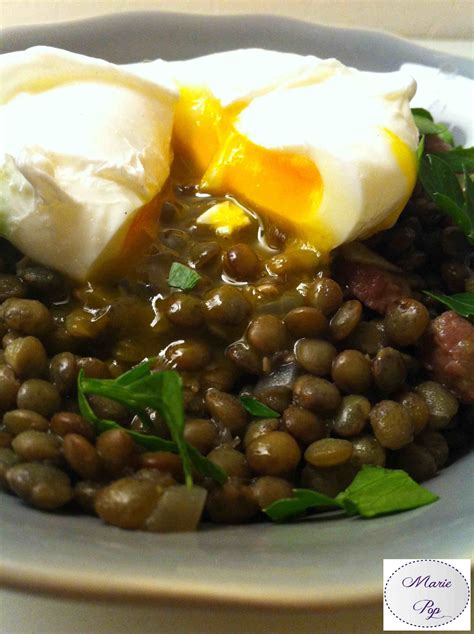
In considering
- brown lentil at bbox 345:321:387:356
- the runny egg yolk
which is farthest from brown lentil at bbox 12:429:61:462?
the runny egg yolk

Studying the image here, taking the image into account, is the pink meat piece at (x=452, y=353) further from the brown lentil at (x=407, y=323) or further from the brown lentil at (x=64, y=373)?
the brown lentil at (x=64, y=373)

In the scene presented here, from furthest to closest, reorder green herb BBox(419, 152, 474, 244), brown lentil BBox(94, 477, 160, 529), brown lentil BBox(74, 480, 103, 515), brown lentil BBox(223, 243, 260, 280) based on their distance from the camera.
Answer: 1. green herb BBox(419, 152, 474, 244)
2. brown lentil BBox(223, 243, 260, 280)
3. brown lentil BBox(74, 480, 103, 515)
4. brown lentil BBox(94, 477, 160, 529)

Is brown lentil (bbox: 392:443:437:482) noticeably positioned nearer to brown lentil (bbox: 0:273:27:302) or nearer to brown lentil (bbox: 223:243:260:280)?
brown lentil (bbox: 223:243:260:280)

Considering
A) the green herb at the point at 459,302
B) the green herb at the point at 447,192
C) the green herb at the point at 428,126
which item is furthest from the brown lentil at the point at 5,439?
the green herb at the point at 428,126

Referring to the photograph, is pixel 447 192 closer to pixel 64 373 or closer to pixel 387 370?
pixel 387 370

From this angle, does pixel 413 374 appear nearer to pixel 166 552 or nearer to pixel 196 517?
pixel 196 517

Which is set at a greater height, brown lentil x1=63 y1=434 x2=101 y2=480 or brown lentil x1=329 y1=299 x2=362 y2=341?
brown lentil x1=329 y1=299 x2=362 y2=341
